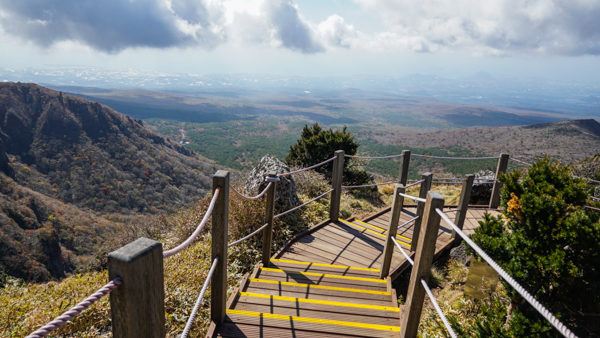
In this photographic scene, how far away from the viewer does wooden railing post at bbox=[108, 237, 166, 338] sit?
3.70 feet

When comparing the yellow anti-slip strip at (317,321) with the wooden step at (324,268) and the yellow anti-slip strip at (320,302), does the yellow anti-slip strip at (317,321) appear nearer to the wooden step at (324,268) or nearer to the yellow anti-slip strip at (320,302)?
the yellow anti-slip strip at (320,302)

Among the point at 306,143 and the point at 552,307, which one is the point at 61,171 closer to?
the point at 306,143

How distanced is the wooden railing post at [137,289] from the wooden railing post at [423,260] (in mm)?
1767

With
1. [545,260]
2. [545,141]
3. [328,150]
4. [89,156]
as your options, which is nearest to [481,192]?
[328,150]

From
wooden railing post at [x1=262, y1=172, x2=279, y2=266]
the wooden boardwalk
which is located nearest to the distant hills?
the wooden boardwalk

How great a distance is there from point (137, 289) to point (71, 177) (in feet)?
221

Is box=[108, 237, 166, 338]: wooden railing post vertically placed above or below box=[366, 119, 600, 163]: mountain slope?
above

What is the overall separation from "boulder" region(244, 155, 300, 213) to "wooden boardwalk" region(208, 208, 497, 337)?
852 millimetres

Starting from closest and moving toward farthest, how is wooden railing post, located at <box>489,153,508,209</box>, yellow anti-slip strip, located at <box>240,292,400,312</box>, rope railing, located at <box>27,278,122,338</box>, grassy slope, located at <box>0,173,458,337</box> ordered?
rope railing, located at <box>27,278,122,338</box> < yellow anti-slip strip, located at <box>240,292,400,312</box> < grassy slope, located at <box>0,173,458,337</box> < wooden railing post, located at <box>489,153,508,209</box>

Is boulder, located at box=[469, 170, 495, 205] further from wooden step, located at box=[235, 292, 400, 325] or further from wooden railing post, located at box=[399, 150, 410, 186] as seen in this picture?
wooden step, located at box=[235, 292, 400, 325]

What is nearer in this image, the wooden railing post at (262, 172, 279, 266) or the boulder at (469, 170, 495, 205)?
the wooden railing post at (262, 172, 279, 266)

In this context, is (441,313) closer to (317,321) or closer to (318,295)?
(317,321)

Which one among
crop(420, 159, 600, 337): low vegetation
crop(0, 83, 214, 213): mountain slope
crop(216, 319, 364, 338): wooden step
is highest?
crop(420, 159, 600, 337): low vegetation

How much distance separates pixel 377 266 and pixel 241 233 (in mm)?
2200
